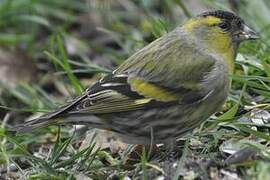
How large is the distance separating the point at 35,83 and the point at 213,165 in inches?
116

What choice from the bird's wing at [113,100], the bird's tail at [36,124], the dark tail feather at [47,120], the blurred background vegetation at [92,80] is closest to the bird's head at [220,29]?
the blurred background vegetation at [92,80]

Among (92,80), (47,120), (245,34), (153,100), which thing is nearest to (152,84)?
(153,100)

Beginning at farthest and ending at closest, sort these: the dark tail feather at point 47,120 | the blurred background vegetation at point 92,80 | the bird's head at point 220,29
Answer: the bird's head at point 220,29 < the dark tail feather at point 47,120 < the blurred background vegetation at point 92,80

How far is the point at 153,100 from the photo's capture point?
4133 mm

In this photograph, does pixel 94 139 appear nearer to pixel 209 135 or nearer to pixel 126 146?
pixel 126 146

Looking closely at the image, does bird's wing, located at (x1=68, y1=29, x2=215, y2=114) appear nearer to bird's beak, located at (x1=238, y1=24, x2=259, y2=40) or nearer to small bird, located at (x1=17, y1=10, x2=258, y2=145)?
small bird, located at (x1=17, y1=10, x2=258, y2=145)

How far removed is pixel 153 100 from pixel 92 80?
2.34 m

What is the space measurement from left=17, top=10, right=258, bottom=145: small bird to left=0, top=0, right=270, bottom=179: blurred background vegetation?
14cm

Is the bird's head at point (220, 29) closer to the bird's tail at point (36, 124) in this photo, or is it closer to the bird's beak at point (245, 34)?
the bird's beak at point (245, 34)

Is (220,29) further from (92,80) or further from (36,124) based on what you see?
(92,80)

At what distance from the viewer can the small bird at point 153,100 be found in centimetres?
413

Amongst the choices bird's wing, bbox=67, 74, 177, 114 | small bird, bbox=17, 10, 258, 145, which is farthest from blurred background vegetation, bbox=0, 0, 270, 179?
bird's wing, bbox=67, 74, 177, 114

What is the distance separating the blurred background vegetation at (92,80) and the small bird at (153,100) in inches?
5.5

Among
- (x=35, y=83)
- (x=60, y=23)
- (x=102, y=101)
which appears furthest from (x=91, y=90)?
→ (x=60, y=23)
